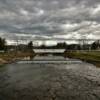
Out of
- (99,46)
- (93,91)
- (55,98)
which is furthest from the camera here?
(99,46)

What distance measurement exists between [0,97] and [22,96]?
7.97ft

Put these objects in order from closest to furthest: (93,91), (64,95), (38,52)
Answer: (64,95), (93,91), (38,52)

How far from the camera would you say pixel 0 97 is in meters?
19.2

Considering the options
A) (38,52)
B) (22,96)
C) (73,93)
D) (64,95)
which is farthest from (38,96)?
(38,52)

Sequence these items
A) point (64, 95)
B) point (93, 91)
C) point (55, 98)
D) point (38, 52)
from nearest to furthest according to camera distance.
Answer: point (55, 98), point (64, 95), point (93, 91), point (38, 52)

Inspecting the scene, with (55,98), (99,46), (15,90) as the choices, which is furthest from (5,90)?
(99,46)

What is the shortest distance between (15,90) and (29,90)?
1820 mm

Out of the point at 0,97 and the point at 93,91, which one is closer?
the point at 0,97

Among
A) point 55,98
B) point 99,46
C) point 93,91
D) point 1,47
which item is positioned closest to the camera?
point 55,98

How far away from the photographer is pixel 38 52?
153 metres

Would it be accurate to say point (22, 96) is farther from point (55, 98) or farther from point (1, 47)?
point (1, 47)

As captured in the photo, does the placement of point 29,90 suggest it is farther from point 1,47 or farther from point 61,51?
point 61,51

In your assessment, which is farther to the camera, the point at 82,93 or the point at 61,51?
the point at 61,51

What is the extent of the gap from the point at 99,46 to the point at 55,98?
18547 centimetres
